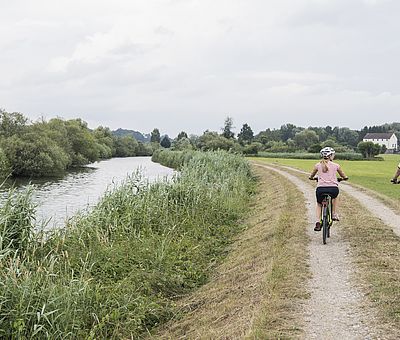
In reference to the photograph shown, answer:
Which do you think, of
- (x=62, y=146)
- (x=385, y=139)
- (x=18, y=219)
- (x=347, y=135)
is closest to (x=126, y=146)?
(x=62, y=146)

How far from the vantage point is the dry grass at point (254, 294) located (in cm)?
613

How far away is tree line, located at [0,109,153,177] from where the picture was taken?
47.0m

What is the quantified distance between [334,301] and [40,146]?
153 ft

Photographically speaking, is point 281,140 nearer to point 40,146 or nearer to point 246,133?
point 246,133

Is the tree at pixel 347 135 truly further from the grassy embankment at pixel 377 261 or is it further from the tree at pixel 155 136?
the grassy embankment at pixel 377 261

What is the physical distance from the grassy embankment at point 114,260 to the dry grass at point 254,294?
0.54 m

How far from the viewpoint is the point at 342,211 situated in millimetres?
14625

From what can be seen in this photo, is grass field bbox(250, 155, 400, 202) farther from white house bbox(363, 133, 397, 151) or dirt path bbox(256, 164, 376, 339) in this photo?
white house bbox(363, 133, 397, 151)

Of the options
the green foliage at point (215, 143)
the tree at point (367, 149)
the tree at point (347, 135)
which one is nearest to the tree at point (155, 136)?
the tree at point (347, 135)

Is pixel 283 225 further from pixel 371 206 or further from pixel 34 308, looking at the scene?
pixel 34 308

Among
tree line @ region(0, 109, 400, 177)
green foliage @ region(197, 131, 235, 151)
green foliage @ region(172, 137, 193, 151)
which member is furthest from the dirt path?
green foliage @ region(197, 131, 235, 151)

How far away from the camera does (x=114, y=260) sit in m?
9.86

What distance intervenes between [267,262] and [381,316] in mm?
3521

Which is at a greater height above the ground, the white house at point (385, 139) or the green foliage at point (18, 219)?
the white house at point (385, 139)
